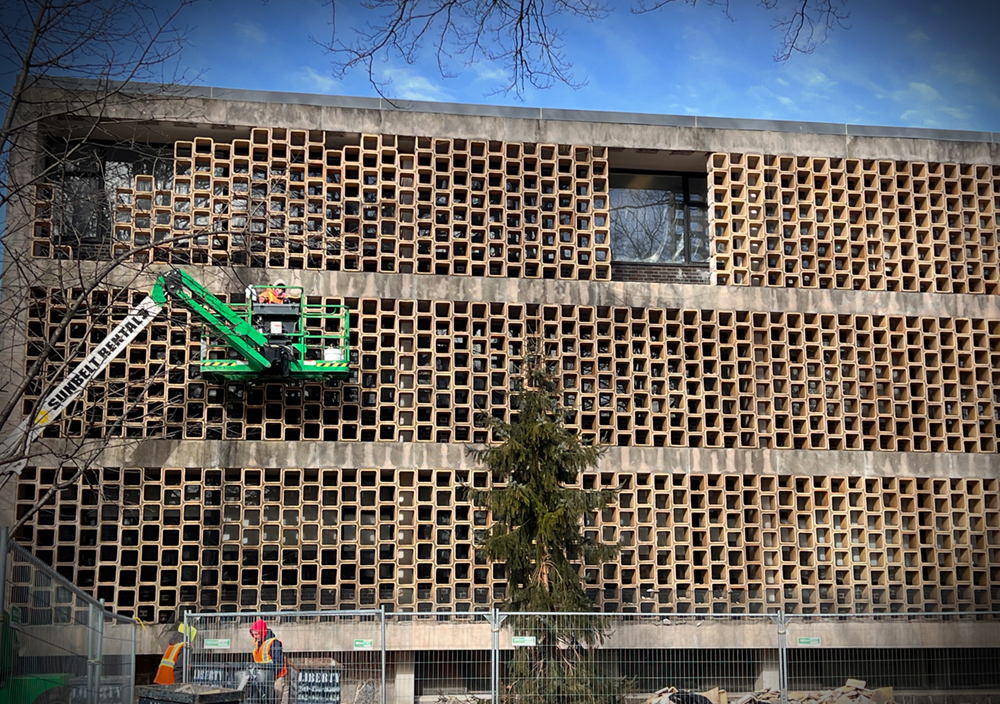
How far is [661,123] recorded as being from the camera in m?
25.5

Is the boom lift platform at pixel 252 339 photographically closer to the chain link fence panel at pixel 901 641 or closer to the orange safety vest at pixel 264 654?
the orange safety vest at pixel 264 654

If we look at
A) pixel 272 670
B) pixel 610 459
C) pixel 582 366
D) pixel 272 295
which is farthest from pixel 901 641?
pixel 272 295

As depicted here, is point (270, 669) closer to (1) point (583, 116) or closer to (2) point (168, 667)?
(2) point (168, 667)

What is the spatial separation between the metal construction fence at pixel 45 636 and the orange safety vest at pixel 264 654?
5386 millimetres

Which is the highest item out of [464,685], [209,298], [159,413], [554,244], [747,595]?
[554,244]

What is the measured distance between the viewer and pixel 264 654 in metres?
17.2

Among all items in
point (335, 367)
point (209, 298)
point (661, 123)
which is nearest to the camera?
point (209, 298)

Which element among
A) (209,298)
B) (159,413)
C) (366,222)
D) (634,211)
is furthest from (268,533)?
(634,211)

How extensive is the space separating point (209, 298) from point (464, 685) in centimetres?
851

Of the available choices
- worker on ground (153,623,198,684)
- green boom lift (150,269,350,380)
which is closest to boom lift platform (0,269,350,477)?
green boom lift (150,269,350,380)

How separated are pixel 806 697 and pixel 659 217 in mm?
12593

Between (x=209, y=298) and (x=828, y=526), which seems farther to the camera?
(x=828, y=526)

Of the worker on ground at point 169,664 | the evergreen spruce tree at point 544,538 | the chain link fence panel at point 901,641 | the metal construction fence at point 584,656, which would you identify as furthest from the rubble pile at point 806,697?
the worker on ground at point 169,664

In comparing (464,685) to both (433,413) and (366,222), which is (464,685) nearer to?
(433,413)
